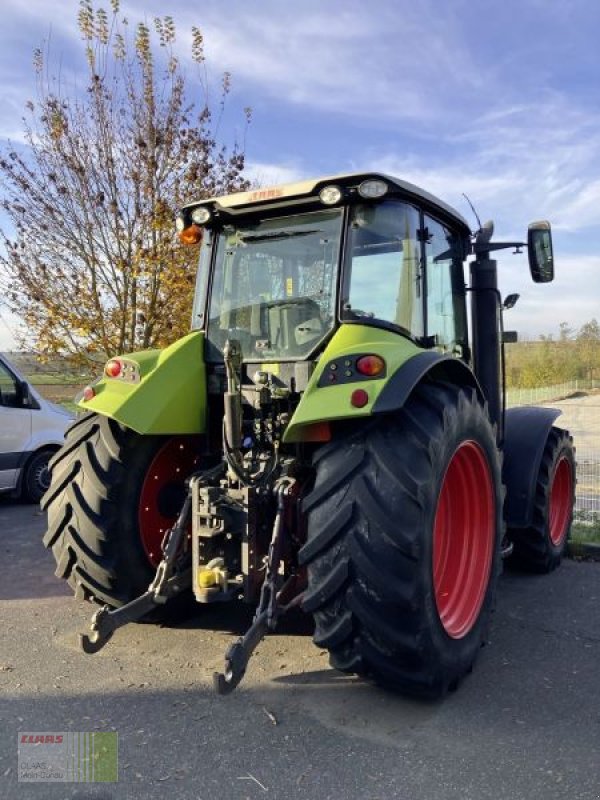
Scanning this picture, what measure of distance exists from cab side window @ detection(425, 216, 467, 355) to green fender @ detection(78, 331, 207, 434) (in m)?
1.37

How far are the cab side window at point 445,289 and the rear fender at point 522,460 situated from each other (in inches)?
31.8

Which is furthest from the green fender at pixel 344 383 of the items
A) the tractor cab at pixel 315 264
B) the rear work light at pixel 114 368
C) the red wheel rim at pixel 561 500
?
the red wheel rim at pixel 561 500

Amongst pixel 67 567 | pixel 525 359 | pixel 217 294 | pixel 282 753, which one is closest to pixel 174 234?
pixel 217 294

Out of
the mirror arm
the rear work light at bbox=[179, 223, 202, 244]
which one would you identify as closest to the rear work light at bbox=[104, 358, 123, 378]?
the rear work light at bbox=[179, 223, 202, 244]

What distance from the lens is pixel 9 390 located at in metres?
8.05

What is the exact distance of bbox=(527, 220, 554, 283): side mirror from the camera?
4.48 meters

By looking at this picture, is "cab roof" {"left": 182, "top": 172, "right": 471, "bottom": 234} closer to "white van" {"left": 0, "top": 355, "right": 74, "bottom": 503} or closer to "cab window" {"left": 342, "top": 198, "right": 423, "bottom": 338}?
"cab window" {"left": 342, "top": 198, "right": 423, "bottom": 338}

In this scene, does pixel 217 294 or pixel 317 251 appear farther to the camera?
pixel 217 294

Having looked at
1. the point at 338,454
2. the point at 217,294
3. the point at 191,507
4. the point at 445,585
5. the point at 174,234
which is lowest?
the point at 445,585

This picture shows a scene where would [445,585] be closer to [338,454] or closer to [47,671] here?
[338,454]

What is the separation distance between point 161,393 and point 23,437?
514cm

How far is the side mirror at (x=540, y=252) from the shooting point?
4.48 metres

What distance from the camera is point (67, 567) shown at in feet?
12.2

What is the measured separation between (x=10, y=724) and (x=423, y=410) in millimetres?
2216
